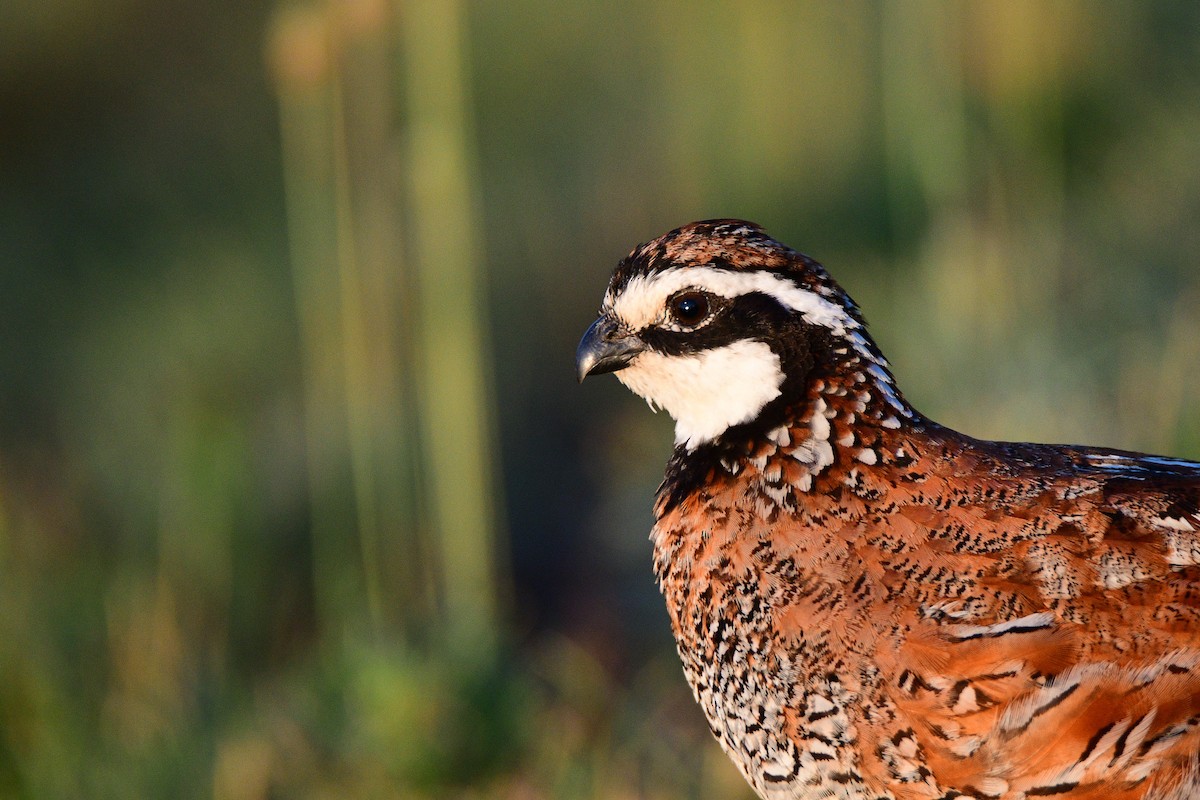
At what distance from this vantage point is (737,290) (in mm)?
3465

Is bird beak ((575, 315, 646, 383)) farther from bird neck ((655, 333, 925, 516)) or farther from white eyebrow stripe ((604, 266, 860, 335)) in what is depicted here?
bird neck ((655, 333, 925, 516))

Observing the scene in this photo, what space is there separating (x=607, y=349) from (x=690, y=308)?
0.78ft

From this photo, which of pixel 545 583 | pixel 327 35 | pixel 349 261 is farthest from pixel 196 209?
pixel 327 35

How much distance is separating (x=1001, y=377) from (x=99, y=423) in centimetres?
427

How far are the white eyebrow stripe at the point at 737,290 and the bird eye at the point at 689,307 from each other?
0.06 ft

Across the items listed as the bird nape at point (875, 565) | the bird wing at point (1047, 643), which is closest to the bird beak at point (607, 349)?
the bird nape at point (875, 565)

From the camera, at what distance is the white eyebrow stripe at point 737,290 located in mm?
3449

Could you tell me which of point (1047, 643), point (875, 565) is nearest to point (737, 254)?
point (875, 565)

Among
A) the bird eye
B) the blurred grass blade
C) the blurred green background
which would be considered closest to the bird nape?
the bird eye

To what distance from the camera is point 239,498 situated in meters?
5.65

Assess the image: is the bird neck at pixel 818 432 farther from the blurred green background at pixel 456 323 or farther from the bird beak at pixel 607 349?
the blurred green background at pixel 456 323

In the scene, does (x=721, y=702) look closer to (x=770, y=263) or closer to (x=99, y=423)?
(x=770, y=263)

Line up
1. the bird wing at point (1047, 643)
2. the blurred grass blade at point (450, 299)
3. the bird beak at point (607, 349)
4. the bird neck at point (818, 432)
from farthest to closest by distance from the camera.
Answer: the blurred grass blade at point (450, 299) < the bird beak at point (607, 349) < the bird neck at point (818, 432) < the bird wing at point (1047, 643)

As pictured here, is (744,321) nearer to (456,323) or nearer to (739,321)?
(739,321)
